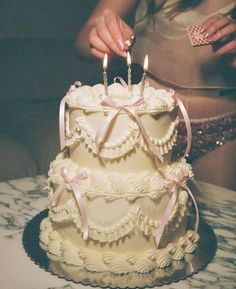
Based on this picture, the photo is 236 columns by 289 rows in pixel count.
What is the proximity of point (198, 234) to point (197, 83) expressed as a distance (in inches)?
28.2

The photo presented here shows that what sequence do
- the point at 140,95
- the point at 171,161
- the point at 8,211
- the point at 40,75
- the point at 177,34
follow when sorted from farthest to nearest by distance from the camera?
the point at 40,75
the point at 177,34
the point at 8,211
the point at 171,161
the point at 140,95

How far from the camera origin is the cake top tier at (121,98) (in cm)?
105

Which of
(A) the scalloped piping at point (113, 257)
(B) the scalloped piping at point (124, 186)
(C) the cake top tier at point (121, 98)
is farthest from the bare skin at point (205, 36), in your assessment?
(A) the scalloped piping at point (113, 257)

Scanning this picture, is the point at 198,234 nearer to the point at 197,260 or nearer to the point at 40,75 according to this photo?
the point at 197,260

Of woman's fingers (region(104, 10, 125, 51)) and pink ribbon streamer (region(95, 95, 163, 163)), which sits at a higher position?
woman's fingers (region(104, 10, 125, 51))

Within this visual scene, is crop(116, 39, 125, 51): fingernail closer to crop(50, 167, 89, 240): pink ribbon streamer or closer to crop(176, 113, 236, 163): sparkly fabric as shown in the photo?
crop(50, 167, 89, 240): pink ribbon streamer

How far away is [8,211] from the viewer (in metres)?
1.40

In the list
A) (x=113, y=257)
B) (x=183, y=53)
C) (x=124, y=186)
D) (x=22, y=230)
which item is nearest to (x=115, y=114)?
(x=124, y=186)

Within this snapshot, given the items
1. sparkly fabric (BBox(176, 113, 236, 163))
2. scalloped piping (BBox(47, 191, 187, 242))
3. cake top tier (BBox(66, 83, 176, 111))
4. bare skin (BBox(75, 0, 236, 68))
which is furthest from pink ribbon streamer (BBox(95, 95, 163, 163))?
sparkly fabric (BBox(176, 113, 236, 163))

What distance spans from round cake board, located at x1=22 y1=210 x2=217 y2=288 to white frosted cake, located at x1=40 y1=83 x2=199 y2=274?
0.06 ft

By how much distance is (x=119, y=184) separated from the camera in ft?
3.43

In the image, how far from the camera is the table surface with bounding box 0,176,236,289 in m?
1.05

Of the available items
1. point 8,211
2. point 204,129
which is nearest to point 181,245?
point 8,211

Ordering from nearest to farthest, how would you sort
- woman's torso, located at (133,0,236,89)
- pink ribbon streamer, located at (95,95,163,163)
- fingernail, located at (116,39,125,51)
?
pink ribbon streamer, located at (95,95,163,163), fingernail, located at (116,39,125,51), woman's torso, located at (133,0,236,89)
